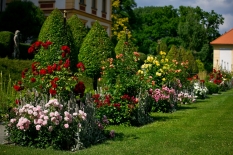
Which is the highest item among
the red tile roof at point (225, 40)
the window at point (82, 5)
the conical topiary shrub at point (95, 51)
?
the window at point (82, 5)

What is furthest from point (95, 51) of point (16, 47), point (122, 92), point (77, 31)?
point (122, 92)

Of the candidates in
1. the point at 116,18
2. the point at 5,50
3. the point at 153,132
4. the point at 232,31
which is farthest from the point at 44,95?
the point at 232,31

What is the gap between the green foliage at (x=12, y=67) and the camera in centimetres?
1753

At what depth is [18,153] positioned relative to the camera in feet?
23.8

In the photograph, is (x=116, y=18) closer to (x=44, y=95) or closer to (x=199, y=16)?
(x=199, y=16)

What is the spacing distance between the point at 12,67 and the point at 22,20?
10046 millimetres

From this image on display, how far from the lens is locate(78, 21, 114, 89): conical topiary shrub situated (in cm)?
1969

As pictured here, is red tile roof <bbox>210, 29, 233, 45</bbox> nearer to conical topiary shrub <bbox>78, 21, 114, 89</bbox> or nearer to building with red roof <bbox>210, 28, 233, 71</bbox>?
building with red roof <bbox>210, 28, 233, 71</bbox>

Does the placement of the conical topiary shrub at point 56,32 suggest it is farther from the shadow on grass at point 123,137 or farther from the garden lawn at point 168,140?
the shadow on grass at point 123,137

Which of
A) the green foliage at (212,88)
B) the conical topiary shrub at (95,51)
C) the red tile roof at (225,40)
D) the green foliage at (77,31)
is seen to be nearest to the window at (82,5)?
the green foliage at (212,88)

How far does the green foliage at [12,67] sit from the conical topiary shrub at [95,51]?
2.58m

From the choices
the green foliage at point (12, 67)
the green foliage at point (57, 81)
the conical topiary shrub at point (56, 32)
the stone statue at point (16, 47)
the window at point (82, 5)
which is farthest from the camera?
the window at point (82, 5)

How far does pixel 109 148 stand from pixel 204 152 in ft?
5.43

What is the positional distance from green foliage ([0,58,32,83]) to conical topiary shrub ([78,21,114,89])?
2578 mm
